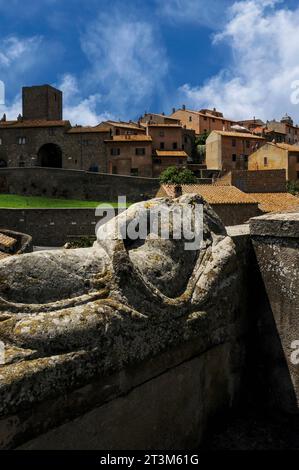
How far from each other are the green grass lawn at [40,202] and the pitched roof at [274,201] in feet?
50.1

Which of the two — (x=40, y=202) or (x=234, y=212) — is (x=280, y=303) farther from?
(x=40, y=202)

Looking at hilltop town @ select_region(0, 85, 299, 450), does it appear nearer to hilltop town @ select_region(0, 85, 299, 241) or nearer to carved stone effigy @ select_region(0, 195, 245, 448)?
carved stone effigy @ select_region(0, 195, 245, 448)

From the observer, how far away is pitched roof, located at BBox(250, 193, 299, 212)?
105 feet

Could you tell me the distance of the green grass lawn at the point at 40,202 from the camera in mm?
44691

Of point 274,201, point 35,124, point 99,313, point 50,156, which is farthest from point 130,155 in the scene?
point 99,313

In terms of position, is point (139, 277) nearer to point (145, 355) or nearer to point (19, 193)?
point (145, 355)

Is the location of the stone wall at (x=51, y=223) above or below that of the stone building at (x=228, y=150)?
below

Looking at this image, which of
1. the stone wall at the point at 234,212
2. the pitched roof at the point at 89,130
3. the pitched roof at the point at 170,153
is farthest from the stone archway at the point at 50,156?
the stone wall at the point at 234,212

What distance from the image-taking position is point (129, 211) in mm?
3287

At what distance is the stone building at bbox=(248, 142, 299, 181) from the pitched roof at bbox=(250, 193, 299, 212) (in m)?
18.6

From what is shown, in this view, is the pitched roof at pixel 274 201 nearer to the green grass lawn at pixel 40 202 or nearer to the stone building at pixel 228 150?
the green grass lawn at pixel 40 202

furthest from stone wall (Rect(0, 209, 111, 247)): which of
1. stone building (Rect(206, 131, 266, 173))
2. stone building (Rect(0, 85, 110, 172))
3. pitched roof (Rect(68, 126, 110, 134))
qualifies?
stone building (Rect(206, 131, 266, 173))

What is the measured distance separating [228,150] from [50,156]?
24.1 m

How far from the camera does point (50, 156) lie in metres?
65.4
